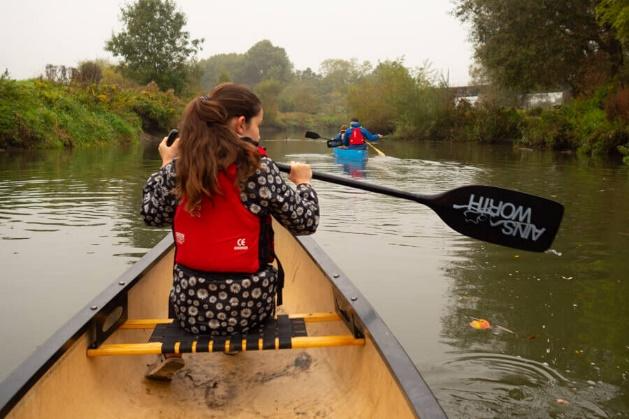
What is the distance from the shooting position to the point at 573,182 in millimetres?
11891

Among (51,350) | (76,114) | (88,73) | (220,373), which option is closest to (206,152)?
(51,350)

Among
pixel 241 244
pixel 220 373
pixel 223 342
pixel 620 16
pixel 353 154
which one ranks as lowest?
pixel 220 373

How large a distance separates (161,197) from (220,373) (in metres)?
0.93

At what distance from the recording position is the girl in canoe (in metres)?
2.29

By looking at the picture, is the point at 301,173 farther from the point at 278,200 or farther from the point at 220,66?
the point at 220,66

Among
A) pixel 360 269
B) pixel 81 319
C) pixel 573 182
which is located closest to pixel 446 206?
pixel 81 319

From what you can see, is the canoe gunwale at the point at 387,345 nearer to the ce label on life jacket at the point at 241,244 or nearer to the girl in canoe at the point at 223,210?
the girl in canoe at the point at 223,210

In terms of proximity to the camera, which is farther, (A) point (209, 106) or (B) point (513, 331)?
(B) point (513, 331)

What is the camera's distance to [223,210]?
7.72ft

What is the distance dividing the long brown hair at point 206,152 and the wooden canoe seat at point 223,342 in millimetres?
500

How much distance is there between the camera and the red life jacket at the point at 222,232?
2.34m

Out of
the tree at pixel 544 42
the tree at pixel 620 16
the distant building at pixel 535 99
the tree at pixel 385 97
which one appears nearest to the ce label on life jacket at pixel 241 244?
the tree at pixel 620 16

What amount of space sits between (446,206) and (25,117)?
19.1 metres

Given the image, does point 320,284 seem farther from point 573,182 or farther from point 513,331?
point 573,182
